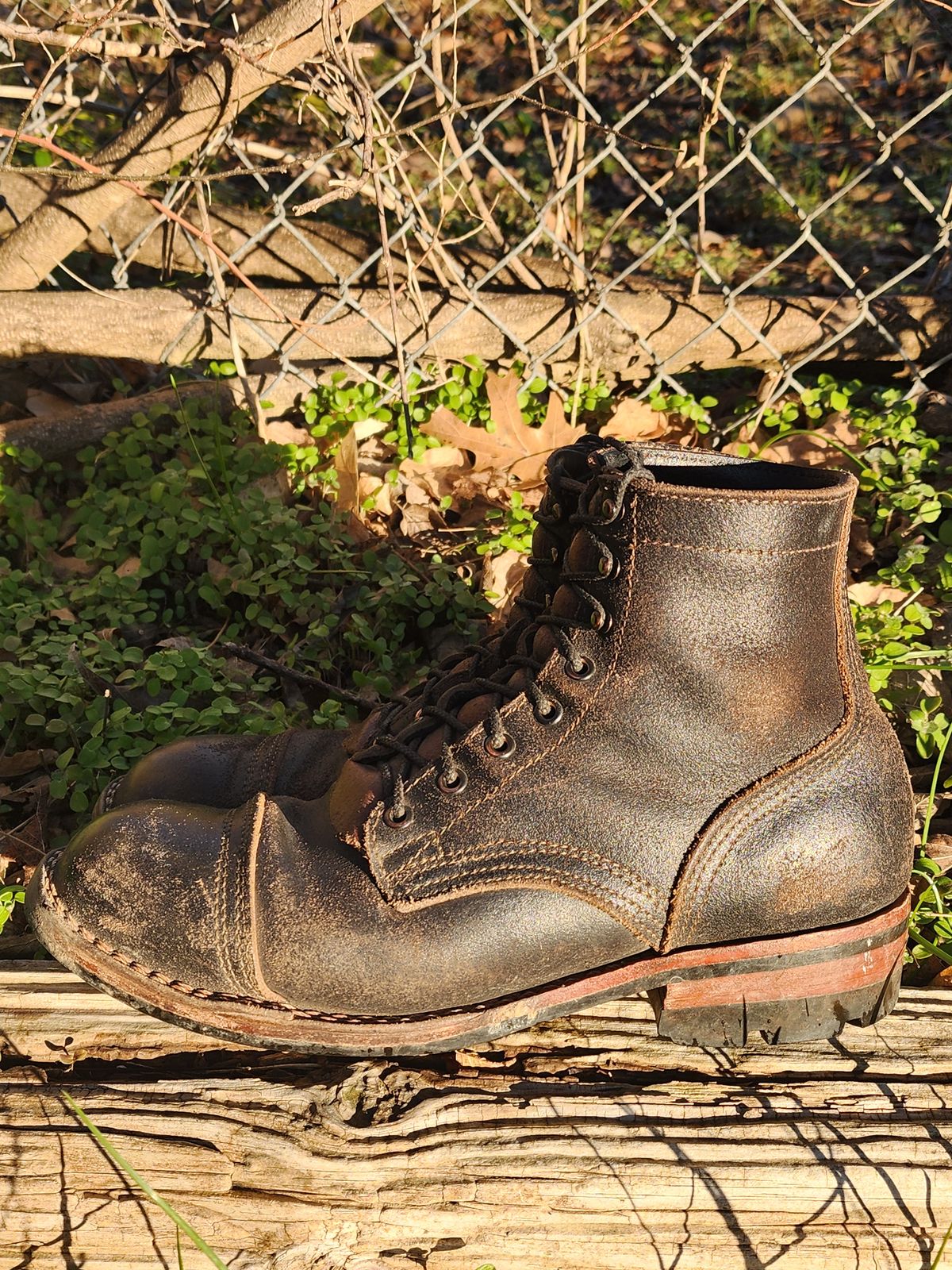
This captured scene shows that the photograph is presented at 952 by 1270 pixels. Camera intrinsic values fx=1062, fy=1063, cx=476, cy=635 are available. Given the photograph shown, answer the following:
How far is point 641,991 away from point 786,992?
0.78 feet

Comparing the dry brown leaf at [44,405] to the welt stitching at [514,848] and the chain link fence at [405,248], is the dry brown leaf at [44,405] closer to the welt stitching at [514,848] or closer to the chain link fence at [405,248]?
the chain link fence at [405,248]

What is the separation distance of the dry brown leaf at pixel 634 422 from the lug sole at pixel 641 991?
1828 millimetres

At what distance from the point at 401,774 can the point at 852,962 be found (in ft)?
2.63

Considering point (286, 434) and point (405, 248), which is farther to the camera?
point (286, 434)

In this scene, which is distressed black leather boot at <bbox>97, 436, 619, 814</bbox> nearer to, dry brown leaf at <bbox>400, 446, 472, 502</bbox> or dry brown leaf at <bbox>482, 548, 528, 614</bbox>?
dry brown leaf at <bbox>482, 548, 528, 614</bbox>

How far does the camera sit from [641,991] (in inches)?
70.6

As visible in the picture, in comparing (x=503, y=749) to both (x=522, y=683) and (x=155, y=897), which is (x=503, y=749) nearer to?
(x=522, y=683)

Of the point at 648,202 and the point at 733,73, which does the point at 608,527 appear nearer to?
the point at 648,202

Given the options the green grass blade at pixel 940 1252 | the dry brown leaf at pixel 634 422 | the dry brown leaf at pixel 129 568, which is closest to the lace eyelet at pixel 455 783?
the green grass blade at pixel 940 1252

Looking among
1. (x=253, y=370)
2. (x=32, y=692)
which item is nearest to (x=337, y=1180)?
(x=32, y=692)

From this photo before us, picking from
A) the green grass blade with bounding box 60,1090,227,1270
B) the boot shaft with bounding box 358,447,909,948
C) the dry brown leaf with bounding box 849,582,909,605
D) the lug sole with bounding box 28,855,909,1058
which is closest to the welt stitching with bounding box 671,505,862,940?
the boot shaft with bounding box 358,447,909,948

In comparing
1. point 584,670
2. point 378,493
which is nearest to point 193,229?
point 378,493

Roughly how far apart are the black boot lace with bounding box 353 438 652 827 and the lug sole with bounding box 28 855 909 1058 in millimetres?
352

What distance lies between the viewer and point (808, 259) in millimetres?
4406
